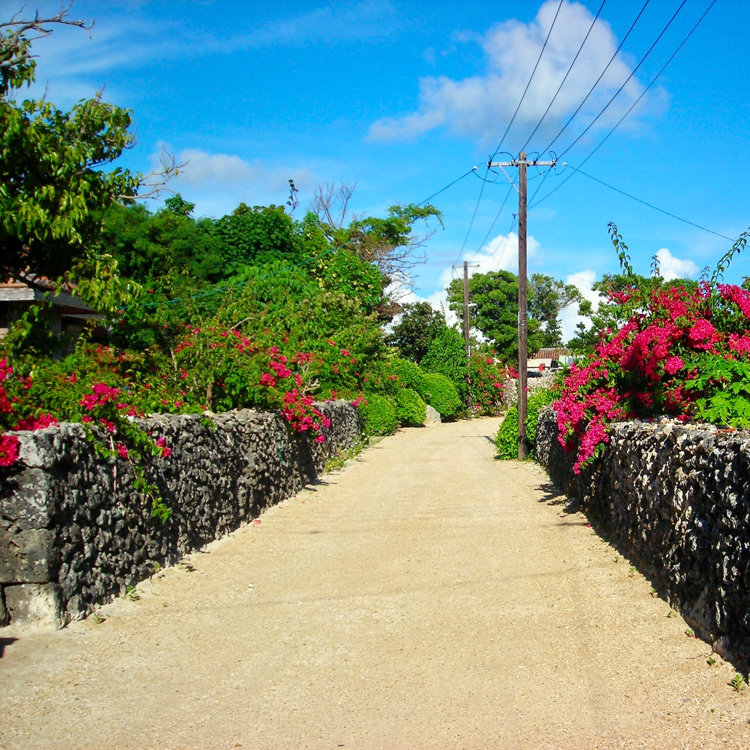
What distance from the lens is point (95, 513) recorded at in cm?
670

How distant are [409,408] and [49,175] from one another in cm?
2720

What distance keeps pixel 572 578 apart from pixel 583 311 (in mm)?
5143

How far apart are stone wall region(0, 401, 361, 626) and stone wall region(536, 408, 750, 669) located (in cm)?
481

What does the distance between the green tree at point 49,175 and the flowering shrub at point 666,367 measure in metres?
6.38

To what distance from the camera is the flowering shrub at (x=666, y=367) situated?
8.23m

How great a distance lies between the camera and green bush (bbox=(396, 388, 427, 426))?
114 feet

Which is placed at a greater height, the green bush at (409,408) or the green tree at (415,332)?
the green tree at (415,332)

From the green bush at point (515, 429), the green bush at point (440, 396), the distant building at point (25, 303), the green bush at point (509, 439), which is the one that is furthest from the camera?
the green bush at point (440, 396)

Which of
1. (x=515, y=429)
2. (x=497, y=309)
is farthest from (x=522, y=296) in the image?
(x=497, y=309)

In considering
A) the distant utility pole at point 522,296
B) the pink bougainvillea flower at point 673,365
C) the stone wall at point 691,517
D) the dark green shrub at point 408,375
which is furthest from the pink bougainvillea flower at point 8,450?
the dark green shrub at point 408,375

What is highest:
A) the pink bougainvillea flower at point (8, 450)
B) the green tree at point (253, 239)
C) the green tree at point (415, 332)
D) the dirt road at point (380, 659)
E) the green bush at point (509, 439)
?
the green tree at point (253, 239)

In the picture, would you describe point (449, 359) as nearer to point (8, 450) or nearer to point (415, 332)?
point (415, 332)

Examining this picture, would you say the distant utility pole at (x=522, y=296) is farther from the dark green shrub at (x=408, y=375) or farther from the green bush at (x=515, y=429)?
the dark green shrub at (x=408, y=375)

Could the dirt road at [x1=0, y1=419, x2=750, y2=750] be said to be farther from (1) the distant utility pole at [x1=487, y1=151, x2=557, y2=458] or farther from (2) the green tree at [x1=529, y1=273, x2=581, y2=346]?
(2) the green tree at [x1=529, y1=273, x2=581, y2=346]
